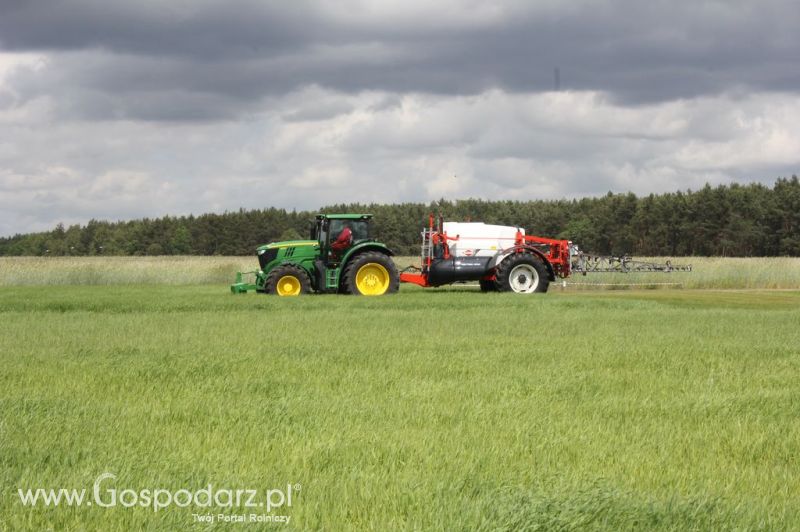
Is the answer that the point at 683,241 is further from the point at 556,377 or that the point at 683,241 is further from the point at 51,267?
the point at 556,377

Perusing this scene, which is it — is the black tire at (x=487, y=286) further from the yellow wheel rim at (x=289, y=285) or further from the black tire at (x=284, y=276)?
the yellow wheel rim at (x=289, y=285)

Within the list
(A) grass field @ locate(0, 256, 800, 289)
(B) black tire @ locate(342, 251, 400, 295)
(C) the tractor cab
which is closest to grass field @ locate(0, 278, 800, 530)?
(B) black tire @ locate(342, 251, 400, 295)

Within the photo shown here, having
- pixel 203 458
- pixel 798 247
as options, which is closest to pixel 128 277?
pixel 203 458

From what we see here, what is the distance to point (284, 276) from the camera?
91.6ft

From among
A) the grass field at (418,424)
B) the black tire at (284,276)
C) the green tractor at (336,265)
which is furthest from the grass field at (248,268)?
the grass field at (418,424)

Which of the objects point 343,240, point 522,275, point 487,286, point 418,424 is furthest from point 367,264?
point 418,424

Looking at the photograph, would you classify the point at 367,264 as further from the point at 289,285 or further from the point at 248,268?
the point at 248,268

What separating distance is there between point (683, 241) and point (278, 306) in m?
75.6

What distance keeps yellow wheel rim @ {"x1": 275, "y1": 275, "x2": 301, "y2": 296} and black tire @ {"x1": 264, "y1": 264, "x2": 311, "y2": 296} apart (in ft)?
0.11

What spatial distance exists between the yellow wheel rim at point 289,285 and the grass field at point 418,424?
10.2 meters

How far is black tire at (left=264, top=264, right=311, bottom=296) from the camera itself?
2759 centimetres

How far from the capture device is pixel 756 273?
38500mm

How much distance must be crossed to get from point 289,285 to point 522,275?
7.15 metres

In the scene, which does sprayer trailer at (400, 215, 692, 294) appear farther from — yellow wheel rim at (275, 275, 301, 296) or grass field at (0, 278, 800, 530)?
grass field at (0, 278, 800, 530)
